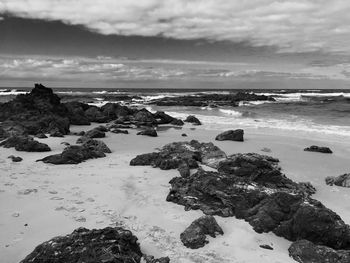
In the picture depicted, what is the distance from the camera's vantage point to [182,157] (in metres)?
11.8

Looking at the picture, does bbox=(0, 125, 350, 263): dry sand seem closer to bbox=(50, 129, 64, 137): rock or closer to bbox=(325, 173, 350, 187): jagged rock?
bbox=(325, 173, 350, 187): jagged rock

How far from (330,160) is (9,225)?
36.0 feet

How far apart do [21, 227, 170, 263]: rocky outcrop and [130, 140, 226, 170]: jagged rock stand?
5.65m

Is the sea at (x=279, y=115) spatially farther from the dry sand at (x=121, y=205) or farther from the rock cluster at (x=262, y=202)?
the rock cluster at (x=262, y=202)

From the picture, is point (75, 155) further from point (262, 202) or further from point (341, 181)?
point (341, 181)

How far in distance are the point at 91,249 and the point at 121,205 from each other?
9.68ft

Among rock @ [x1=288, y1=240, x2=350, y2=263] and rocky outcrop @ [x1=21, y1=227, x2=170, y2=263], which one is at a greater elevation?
rocky outcrop @ [x1=21, y1=227, x2=170, y2=263]

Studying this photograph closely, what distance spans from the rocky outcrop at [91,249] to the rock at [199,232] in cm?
81

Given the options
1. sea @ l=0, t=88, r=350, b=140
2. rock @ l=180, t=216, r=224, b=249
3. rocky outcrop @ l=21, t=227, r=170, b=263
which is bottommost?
sea @ l=0, t=88, r=350, b=140

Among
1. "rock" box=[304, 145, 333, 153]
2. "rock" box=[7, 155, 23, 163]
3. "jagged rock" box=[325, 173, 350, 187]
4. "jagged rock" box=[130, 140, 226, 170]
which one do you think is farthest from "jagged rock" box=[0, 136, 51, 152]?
"rock" box=[304, 145, 333, 153]

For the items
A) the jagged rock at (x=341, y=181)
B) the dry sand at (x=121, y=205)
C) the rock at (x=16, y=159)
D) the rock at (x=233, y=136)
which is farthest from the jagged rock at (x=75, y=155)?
the jagged rock at (x=341, y=181)

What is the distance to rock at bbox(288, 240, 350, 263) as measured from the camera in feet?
18.7

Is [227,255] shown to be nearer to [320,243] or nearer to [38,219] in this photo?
[320,243]

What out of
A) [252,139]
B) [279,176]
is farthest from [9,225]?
[252,139]
